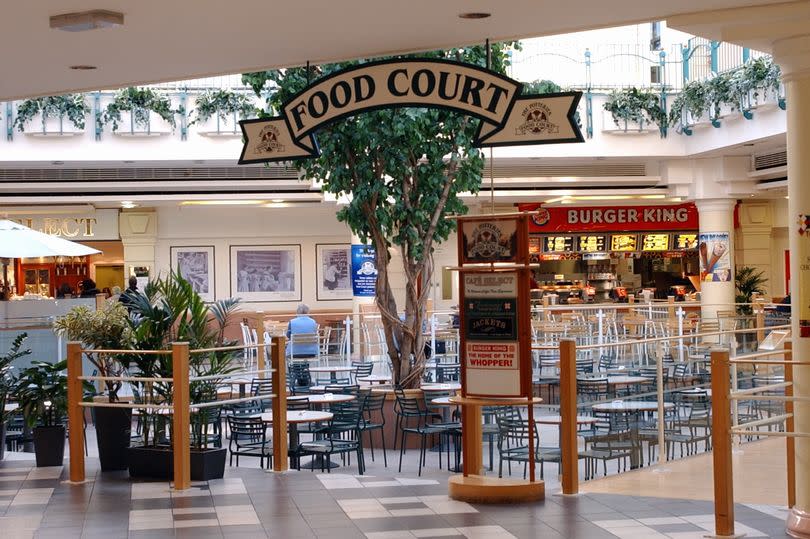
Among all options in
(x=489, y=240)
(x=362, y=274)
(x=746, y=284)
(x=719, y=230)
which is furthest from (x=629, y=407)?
(x=746, y=284)

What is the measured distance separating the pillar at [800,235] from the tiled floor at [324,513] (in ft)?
0.97

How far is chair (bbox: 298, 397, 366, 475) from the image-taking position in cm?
1044

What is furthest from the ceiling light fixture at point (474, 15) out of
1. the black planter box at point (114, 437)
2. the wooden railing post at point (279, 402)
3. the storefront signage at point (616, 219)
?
the storefront signage at point (616, 219)

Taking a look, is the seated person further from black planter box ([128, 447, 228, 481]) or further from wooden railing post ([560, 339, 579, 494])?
wooden railing post ([560, 339, 579, 494])

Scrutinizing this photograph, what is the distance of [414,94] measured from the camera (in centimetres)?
694

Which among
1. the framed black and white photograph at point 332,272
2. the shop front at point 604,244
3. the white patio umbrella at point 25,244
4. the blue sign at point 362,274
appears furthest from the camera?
the shop front at point 604,244

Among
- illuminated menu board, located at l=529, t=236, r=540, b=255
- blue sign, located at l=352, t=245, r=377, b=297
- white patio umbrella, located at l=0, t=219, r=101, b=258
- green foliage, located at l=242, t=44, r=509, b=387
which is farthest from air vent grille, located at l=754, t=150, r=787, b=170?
white patio umbrella, located at l=0, t=219, r=101, b=258

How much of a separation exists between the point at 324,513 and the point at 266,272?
53.3ft

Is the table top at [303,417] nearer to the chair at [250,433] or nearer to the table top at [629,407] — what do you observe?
the chair at [250,433]

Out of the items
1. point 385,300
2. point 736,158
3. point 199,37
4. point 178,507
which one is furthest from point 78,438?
point 736,158

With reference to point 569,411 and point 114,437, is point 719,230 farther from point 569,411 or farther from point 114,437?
point 114,437

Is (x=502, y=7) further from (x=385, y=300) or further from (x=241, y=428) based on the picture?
(x=385, y=300)

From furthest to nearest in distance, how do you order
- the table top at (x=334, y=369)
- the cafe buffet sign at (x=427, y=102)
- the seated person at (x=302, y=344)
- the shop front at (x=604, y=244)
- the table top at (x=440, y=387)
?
the shop front at (x=604, y=244) → the seated person at (x=302, y=344) → the table top at (x=334, y=369) → the table top at (x=440, y=387) → the cafe buffet sign at (x=427, y=102)

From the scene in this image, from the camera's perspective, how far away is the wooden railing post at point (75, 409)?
8.13m
